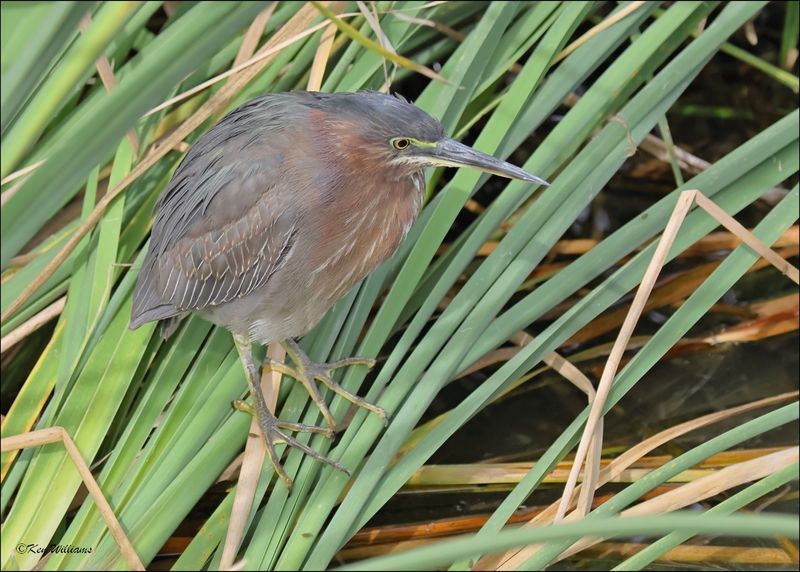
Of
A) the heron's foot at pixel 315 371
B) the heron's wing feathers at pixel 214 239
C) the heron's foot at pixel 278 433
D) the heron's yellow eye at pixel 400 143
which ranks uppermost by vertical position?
the heron's yellow eye at pixel 400 143

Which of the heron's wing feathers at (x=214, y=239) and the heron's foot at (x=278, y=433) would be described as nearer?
the heron's foot at (x=278, y=433)

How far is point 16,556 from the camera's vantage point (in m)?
2.24

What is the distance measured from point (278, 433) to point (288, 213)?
0.57 metres

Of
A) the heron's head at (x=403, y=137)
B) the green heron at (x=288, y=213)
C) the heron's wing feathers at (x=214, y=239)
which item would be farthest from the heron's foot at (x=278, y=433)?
the heron's head at (x=403, y=137)

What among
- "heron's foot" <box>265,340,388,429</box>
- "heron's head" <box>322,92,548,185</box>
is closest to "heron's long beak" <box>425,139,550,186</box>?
"heron's head" <box>322,92,548,185</box>

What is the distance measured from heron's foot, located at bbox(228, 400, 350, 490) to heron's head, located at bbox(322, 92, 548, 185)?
0.71 metres

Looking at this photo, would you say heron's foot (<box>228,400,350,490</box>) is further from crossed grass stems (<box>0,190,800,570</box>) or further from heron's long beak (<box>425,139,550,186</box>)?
heron's long beak (<box>425,139,550,186</box>)

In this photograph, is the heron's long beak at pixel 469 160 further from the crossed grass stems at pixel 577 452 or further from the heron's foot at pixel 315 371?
the heron's foot at pixel 315 371

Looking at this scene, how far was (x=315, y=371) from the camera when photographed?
8.82 ft

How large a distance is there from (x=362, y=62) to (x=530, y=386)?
1244 millimetres

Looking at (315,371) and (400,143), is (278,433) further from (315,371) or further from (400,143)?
(400,143)

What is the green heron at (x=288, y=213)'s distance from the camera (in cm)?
249

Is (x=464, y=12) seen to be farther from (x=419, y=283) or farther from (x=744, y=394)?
(x=744, y=394)

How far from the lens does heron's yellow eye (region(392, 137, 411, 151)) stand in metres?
2.47
